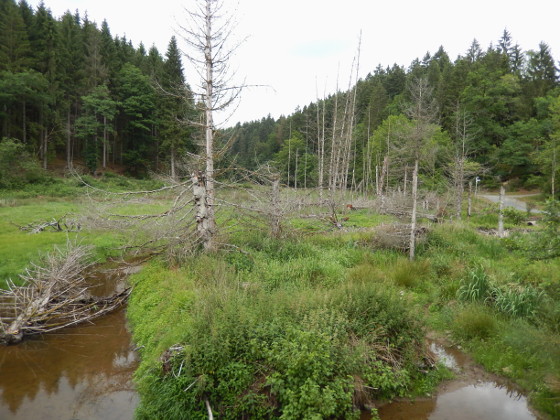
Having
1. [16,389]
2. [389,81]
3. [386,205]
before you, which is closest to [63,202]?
[16,389]

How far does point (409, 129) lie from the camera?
1098 centimetres

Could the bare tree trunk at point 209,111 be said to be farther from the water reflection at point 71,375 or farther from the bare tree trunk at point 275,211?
the water reflection at point 71,375

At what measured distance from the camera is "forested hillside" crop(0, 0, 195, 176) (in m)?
30.5

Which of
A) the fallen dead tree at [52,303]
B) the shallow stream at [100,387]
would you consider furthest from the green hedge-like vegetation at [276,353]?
the fallen dead tree at [52,303]

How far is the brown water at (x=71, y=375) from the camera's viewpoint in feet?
17.0

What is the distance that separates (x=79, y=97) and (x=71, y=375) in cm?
3897

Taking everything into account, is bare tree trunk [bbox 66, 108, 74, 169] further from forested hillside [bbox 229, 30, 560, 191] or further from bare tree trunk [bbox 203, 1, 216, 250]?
bare tree trunk [bbox 203, 1, 216, 250]

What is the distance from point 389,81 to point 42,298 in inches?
2505

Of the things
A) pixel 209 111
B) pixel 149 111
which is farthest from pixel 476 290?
pixel 149 111

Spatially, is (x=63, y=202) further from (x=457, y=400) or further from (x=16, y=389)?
(x=457, y=400)

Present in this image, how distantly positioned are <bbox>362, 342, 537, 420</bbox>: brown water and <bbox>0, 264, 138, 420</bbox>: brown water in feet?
13.6

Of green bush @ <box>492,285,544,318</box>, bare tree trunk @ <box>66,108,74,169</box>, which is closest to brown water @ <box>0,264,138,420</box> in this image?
green bush @ <box>492,285,544,318</box>

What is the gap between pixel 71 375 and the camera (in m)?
6.11

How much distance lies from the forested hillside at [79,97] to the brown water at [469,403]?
2707 centimetres
